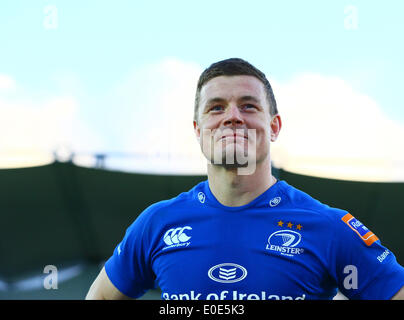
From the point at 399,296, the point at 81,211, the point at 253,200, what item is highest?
the point at 253,200

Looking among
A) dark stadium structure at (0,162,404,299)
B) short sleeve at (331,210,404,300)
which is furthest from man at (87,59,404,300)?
dark stadium structure at (0,162,404,299)

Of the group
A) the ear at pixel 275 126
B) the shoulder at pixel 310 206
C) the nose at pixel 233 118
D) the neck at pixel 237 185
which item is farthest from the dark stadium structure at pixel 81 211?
the nose at pixel 233 118

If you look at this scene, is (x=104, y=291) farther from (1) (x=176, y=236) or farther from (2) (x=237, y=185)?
(2) (x=237, y=185)

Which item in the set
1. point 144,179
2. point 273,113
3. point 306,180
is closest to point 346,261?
point 273,113

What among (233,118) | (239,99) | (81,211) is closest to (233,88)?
(239,99)

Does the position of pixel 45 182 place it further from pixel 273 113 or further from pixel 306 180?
pixel 273 113

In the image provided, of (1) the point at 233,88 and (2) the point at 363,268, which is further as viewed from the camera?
(1) the point at 233,88

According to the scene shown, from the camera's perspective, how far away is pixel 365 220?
41.3 feet

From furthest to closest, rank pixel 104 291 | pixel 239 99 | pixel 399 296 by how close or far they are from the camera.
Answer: pixel 104 291 → pixel 239 99 → pixel 399 296

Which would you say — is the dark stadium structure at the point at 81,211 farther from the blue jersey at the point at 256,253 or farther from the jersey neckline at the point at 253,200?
the blue jersey at the point at 256,253

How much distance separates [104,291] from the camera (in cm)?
236

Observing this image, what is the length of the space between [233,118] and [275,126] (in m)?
0.42

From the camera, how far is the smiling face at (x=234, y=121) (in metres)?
2.07

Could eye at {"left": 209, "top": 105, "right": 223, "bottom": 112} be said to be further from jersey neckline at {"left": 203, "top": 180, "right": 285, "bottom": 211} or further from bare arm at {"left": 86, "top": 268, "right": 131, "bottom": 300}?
bare arm at {"left": 86, "top": 268, "right": 131, "bottom": 300}
